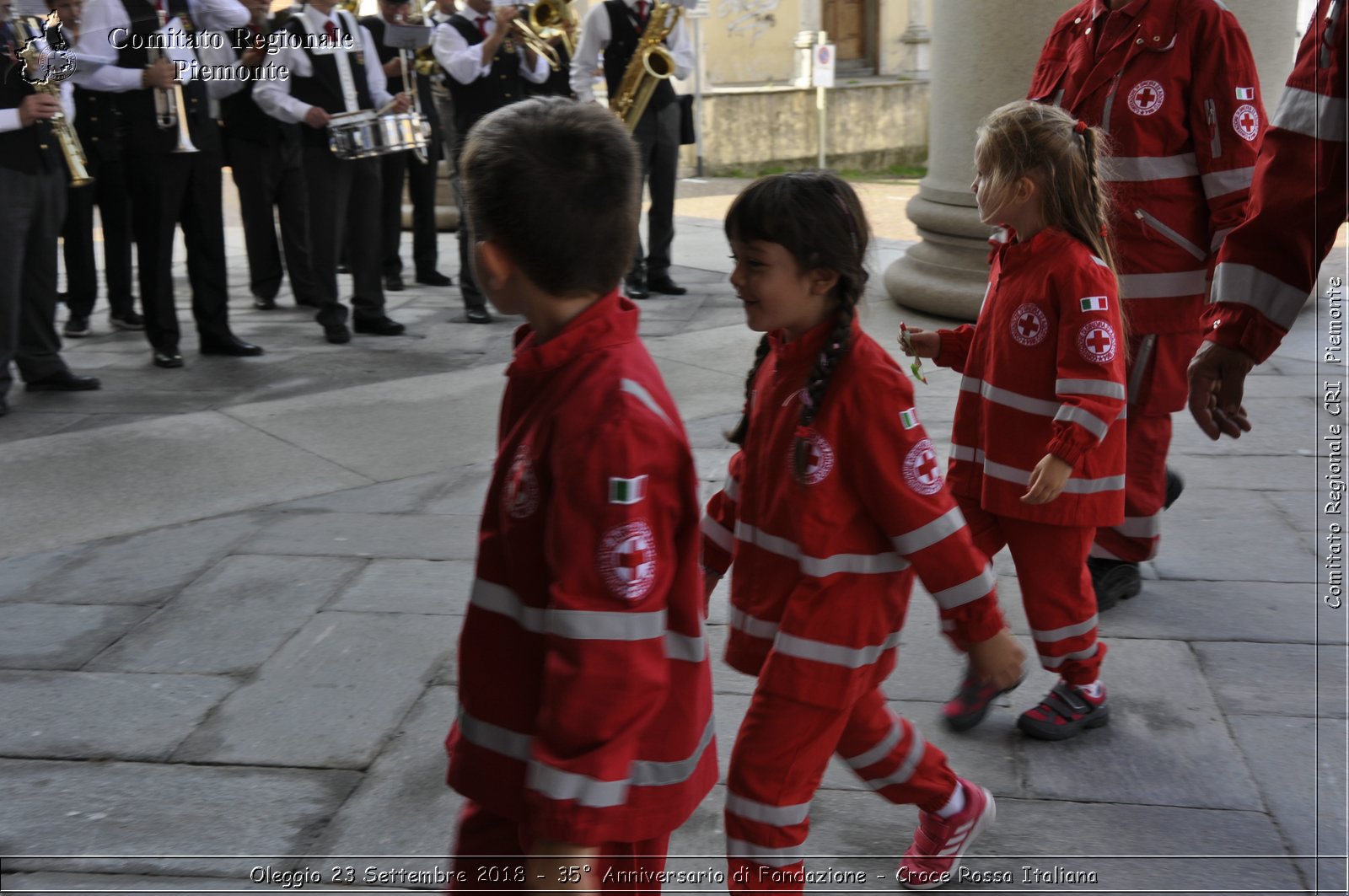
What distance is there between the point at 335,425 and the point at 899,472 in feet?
14.0

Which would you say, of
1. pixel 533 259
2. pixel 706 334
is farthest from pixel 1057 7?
pixel 533 259

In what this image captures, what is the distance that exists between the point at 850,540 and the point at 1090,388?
93 centimetres

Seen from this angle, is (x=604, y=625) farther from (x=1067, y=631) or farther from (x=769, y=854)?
(x=1067, y=631)

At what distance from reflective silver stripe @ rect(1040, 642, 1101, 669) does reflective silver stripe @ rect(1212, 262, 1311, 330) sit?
1130 millimetres

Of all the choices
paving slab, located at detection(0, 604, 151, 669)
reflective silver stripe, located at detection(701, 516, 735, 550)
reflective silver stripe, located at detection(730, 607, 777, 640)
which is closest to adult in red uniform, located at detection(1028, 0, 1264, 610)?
reflective silver stripe, located at detection(701, 516, 735, 550)

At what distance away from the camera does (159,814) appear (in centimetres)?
286

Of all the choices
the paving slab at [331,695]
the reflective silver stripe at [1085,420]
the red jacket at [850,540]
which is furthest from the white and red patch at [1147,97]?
the paving slab at [331,695]

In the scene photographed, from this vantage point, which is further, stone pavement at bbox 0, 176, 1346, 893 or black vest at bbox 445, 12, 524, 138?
black vest at bbox 445, 12, 524, 138

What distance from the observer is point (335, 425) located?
5.99 meters

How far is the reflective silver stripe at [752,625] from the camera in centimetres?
232

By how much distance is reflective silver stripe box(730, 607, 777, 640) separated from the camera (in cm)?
232

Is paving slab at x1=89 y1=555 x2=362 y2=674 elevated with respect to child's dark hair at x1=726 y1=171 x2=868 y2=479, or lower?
lower

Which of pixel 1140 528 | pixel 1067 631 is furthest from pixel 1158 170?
pixel 1067 631

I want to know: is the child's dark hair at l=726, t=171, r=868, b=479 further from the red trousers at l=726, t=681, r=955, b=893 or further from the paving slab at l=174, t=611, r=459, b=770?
the paving slab at l=174, t=611, r=459, b=770
